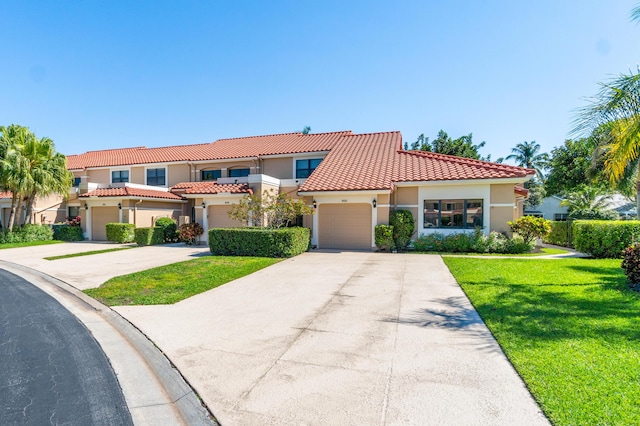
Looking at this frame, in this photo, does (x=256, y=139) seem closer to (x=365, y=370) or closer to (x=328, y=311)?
(x=328, y=311)

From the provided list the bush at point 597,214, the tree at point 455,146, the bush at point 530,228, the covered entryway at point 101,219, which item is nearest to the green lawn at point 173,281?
the bush at point 530,228

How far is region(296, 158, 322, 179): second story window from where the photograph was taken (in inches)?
901

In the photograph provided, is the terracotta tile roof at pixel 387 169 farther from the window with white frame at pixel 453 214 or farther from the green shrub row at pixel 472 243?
the green shrub row at pixel 472 243

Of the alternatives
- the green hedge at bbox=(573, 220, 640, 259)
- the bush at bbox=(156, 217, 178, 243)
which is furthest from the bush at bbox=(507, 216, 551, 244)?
the bush at bbox=(156, 217, 178, 243)

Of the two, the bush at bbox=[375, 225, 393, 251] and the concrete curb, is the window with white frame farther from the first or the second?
the concrete curb

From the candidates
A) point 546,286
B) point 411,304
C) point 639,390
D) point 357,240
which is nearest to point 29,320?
point 411,304

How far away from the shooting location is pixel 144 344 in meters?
5.08

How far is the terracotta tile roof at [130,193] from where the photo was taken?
2119 cm

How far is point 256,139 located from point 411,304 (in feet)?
81.1

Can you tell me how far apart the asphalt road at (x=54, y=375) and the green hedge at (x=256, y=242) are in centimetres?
827

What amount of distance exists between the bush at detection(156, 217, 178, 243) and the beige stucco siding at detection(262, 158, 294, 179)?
7.46 metres

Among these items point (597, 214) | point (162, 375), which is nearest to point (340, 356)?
point (162, 375)

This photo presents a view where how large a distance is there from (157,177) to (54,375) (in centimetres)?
2570

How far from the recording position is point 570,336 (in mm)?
4883
